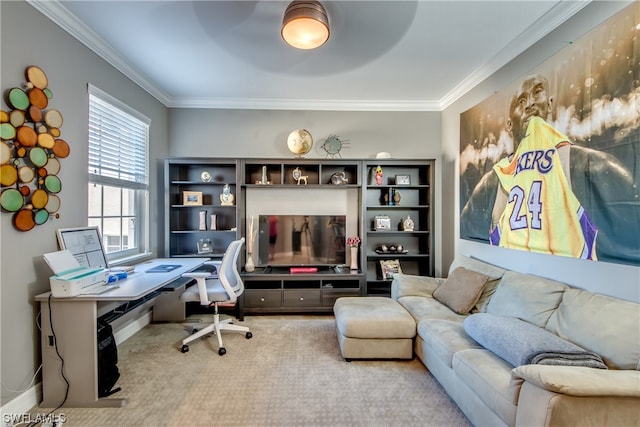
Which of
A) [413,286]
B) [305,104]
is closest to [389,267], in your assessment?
[413,286]

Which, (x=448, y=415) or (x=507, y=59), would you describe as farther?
(x=507, y=59)

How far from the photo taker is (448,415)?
70.7 inches

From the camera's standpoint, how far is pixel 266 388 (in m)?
2.06

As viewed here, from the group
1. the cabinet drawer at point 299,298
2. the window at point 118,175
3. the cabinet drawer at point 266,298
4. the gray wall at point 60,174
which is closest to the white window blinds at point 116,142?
the window at point 118,175

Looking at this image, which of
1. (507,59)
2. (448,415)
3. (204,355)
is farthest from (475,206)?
(204,355)

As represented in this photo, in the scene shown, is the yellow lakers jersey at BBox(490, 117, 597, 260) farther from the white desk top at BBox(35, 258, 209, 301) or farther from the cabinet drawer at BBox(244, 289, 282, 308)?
the white desk top at BBox(35, 258, 209, 301)

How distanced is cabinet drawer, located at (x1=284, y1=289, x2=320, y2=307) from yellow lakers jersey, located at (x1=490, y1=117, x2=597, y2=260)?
2.15 meters

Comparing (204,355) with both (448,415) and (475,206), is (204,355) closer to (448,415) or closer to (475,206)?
(448,415)

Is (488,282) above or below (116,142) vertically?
below

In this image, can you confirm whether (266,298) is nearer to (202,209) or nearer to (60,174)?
(202,209)

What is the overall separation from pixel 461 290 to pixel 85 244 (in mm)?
3285

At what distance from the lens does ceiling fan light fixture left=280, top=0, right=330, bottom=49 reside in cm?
175

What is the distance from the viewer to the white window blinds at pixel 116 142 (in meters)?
2.50

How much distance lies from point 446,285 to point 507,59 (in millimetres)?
2215
